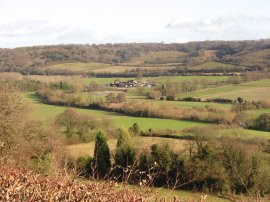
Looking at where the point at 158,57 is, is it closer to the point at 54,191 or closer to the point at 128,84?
the point at 128,84

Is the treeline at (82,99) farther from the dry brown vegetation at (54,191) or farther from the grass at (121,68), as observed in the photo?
the dry brown vegetation at (54,191)

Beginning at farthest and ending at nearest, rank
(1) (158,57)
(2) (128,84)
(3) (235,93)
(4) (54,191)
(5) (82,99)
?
(1) (158,57) < (2) (128,84) < (3) (235,93) < (5) (82,99) < (4) (54,191)

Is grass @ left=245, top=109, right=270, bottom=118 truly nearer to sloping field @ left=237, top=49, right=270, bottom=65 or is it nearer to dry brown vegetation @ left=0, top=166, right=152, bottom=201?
sloping field @ left=237, top=49, right=270, bottom=65

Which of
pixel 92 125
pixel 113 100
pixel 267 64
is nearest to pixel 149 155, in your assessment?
pixel 92 125

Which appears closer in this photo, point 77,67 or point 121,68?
point 121,68

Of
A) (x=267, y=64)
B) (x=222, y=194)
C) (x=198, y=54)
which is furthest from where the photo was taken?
(x=198, y=54)

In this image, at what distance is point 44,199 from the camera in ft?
12.2

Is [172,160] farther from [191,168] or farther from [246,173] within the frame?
[246,173]

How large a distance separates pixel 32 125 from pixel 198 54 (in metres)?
89.6

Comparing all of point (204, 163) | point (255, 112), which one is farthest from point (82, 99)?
point (204, 163)

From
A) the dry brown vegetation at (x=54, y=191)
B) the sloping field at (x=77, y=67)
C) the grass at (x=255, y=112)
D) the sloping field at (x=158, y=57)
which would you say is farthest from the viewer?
the sloping field at (x=158, y=57)

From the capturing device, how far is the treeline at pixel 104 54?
9331 cm

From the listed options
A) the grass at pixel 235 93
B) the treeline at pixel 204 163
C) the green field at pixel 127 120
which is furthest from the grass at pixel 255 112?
the treeline at pixel 204 163

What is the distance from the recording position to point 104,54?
358ft
